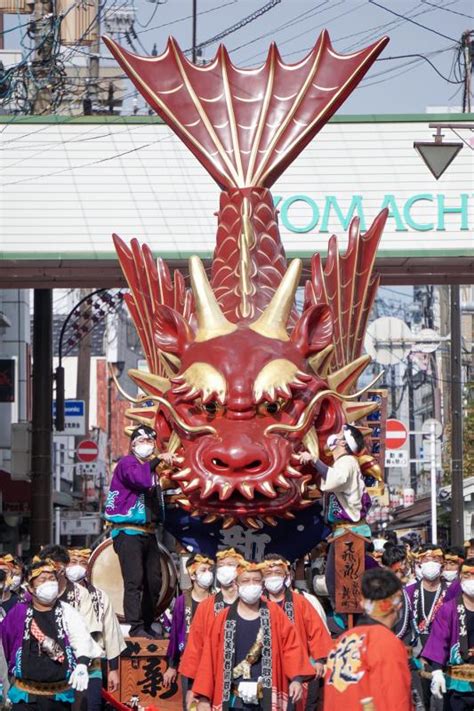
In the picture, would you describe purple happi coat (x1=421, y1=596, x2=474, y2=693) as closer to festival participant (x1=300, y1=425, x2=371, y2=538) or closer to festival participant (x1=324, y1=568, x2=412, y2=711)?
festival participant (x1=300, y1=425, x2=371, y2=538)

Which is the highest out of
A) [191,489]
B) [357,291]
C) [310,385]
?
[357,291]

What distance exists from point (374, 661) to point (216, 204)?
1411 cm

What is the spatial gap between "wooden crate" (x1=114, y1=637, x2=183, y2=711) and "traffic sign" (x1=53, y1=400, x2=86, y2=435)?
2074 centimetres

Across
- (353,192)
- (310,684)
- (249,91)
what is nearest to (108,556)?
(310,684)

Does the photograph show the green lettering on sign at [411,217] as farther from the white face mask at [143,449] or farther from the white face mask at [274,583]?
the white face mask at [274,583]

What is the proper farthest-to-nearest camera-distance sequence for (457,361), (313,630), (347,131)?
(457,361) → (347,131) → (313,630)

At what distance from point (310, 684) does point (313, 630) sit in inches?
65.3

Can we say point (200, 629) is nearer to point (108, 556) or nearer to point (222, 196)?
point (108, 556)

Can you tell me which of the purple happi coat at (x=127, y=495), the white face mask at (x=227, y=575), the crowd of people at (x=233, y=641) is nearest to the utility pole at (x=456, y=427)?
the purple happi coat at (x=127, y=495)

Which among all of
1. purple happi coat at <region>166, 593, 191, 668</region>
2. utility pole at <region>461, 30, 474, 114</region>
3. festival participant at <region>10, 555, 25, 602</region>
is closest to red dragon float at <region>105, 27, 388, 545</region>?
purple happi coat at <region>166, 593, 191, 668</region>

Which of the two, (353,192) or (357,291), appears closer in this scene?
(357,291)

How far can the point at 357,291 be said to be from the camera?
51.4ft

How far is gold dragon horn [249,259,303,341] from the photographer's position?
13352mm

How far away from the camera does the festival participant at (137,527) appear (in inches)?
516
